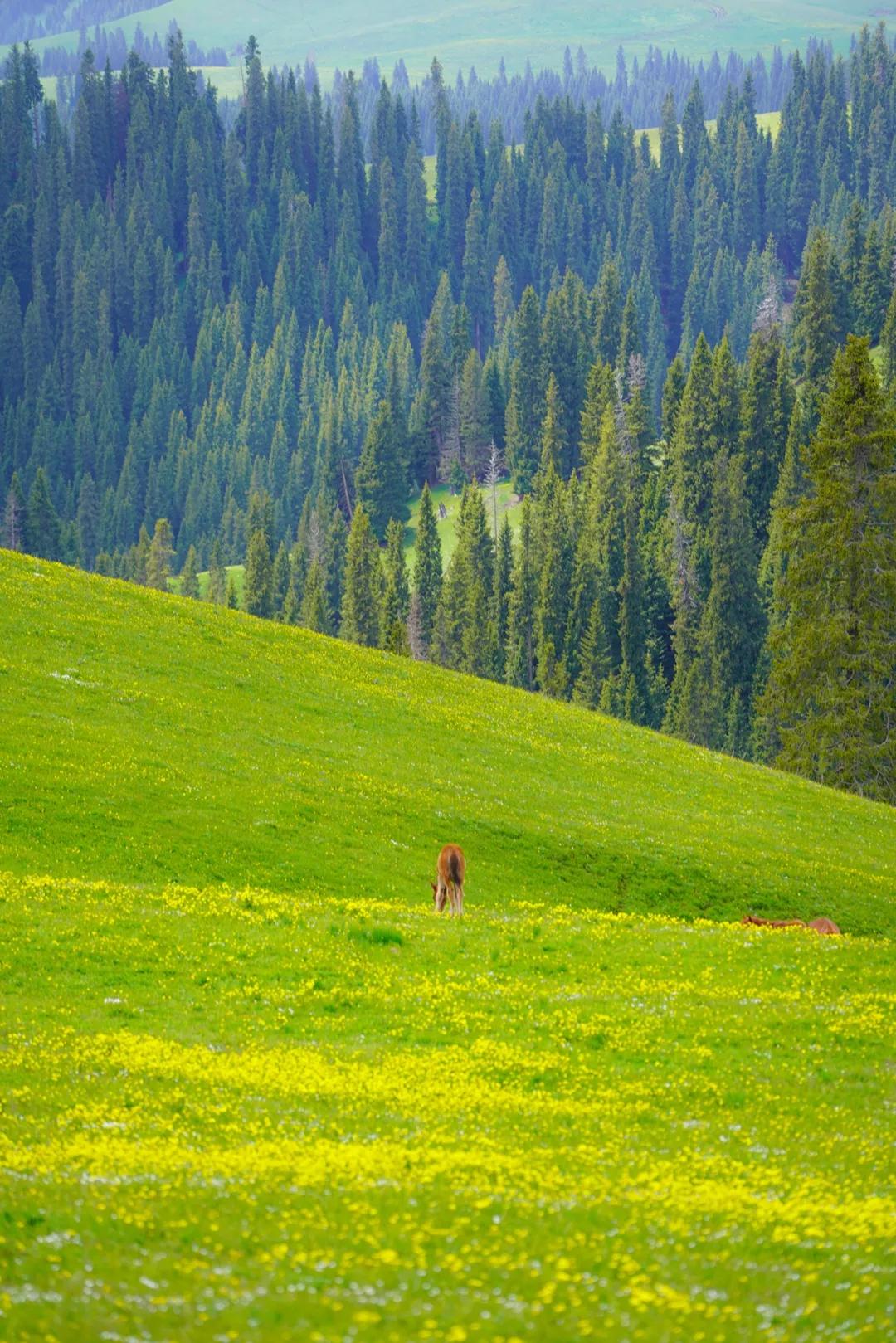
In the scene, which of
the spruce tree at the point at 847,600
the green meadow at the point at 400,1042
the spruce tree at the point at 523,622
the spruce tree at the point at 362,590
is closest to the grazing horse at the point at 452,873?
the green meadow at the point at 400,1042

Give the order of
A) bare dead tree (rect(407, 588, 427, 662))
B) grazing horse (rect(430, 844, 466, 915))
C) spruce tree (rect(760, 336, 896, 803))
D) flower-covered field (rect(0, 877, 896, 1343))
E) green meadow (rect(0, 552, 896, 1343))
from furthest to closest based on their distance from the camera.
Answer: bare dead tree (rect(407, 588, 427, 662)) < spruce tree (rect(760, 336, 896, 803)) < grazing horse (rect(430, 844, 466, 915)) < green meadow (rect(0, 552, 896, 1343)) < flower-covered field (rect(0, 877, 896, 1343))

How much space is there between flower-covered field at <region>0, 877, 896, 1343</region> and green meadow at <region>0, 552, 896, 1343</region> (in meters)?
0.05

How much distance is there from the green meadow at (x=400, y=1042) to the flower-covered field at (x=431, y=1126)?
2.2 inches

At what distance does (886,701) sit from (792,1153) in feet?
182

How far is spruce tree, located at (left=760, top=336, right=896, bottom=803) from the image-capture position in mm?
69938

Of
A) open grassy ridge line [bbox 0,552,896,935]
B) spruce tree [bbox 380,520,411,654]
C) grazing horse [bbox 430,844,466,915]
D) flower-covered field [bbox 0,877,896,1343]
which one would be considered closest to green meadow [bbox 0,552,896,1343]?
flower-covered field [bbox 0,877,896,1343]

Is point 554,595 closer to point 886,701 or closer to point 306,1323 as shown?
point 886,701

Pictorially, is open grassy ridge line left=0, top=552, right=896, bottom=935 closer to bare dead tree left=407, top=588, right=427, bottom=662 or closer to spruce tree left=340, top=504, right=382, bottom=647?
spruce tree left=340, top=504, right=382, bottom=647

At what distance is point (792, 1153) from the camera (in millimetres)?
17016

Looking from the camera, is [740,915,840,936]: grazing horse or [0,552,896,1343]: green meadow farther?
[740,915,840,936]: grazing horse

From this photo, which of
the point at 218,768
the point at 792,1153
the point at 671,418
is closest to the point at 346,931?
the point at 792,1153

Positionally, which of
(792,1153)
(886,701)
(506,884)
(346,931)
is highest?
(792,1153)

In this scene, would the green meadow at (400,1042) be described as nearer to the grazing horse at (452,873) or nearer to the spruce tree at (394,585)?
the grazing horse at (452,873)

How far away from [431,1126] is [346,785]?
82.9ft
